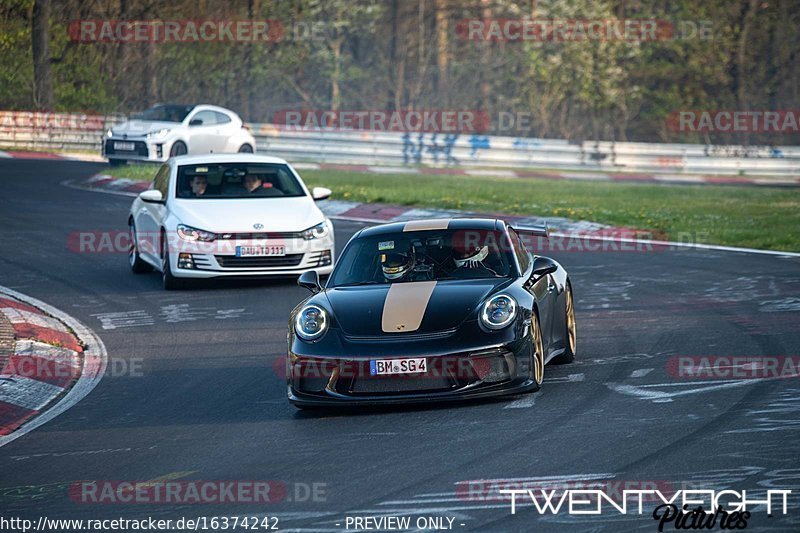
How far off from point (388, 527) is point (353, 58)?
159 feet

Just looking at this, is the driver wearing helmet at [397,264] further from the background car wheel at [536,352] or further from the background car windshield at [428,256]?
the background car wheel at [536,352]

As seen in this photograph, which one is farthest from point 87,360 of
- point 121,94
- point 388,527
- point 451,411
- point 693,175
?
point 121,94

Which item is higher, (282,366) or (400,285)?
(400,285)

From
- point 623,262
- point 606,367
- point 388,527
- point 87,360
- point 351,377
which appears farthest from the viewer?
point 623,262

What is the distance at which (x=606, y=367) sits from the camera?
10.1 metres

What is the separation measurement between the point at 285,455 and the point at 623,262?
1002 centimetres

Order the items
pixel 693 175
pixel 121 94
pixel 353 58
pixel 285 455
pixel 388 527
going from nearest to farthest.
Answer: pixel 388 527 → pixel 285 455 → pixel 693 175 → pixel 121 94 → pixel 353 58

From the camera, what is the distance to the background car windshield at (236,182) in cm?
1602

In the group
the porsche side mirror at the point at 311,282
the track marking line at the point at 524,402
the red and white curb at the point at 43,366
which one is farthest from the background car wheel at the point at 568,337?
the red and white curb at the point at 43,366

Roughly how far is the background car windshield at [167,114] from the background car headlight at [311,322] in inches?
880

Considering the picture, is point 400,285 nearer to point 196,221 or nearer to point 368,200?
point 196,221

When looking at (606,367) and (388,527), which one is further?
(606,367)

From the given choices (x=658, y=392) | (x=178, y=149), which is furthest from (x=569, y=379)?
(x=178, y=149)

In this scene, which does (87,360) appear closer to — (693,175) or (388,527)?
(388,527)
